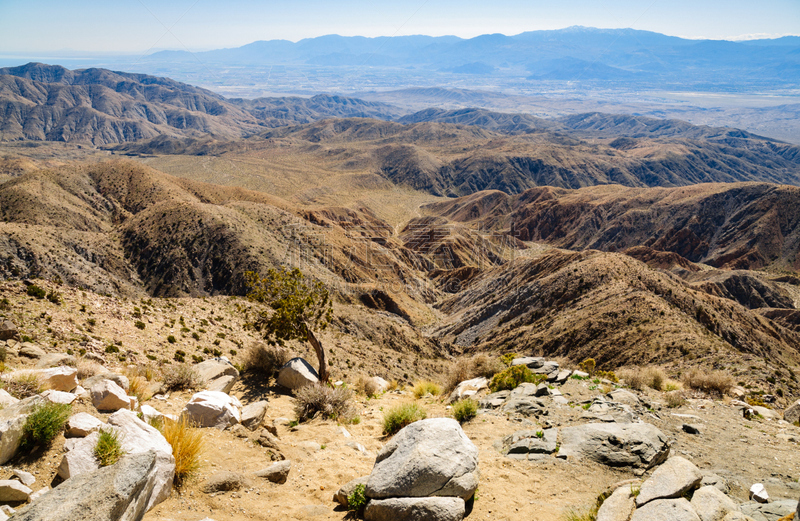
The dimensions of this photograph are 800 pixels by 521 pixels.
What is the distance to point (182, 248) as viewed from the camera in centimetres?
5016

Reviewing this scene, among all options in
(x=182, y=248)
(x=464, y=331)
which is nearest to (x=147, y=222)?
(x=182, y=248)

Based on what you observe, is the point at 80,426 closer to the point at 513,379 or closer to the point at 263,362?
the point at 263,362

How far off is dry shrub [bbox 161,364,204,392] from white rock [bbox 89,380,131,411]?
131 inches

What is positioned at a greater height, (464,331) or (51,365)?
(51,365)

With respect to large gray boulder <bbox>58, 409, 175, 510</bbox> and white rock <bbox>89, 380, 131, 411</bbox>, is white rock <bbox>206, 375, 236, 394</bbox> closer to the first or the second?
white rock <bbox>89, 380, 131, 411</bbox>

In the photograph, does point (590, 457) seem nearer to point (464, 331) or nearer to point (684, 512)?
point (684, 512)

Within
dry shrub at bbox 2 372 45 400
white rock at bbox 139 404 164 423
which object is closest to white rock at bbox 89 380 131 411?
white rock at bbox 139 404 164 423

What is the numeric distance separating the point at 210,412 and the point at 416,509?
588cm

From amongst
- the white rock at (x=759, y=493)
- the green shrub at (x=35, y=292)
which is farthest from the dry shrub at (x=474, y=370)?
the green shrub at (x=35, y=292)

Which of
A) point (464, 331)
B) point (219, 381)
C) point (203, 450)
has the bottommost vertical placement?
point (464, 331)

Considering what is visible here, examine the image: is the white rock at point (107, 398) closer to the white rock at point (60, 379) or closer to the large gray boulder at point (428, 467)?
the white rock at point (60, 379)

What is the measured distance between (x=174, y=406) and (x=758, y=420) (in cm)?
1800

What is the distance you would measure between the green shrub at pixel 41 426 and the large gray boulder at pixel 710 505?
10954 millimetres

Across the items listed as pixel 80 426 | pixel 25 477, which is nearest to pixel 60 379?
pixel 80 426
